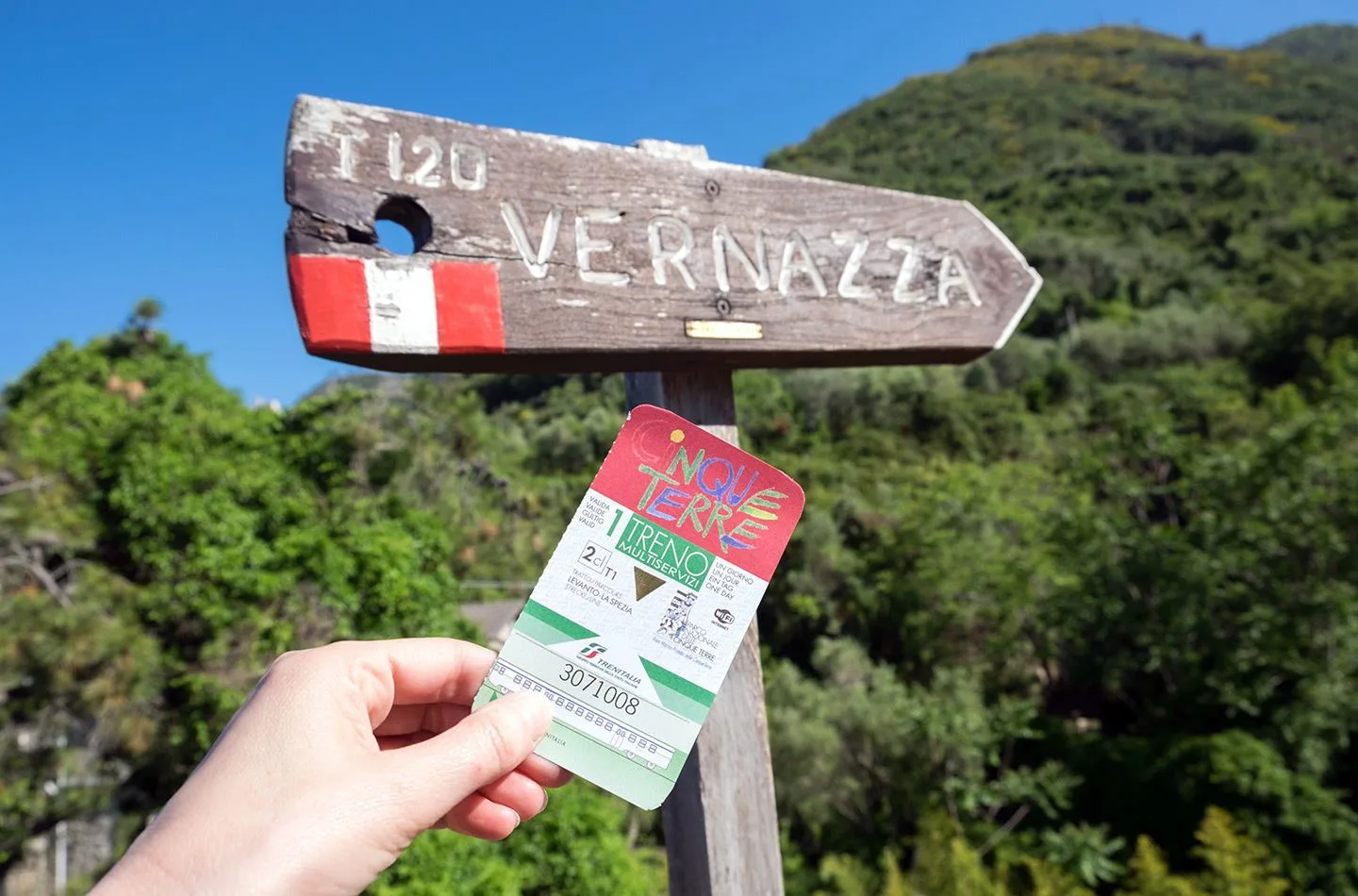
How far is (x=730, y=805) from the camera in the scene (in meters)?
1.13

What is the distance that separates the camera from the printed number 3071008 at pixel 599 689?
799 mm

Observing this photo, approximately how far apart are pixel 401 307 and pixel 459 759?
56cm

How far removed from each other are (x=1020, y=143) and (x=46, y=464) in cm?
5282

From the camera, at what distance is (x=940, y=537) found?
11625mm

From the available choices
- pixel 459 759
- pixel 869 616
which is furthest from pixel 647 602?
pixel 869 616

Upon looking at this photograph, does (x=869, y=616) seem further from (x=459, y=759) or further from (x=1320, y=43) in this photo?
(x=1320, y=43)

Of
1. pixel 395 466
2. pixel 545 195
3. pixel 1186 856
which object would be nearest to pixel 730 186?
pixel 545 195

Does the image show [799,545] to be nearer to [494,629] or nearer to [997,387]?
[494,629]

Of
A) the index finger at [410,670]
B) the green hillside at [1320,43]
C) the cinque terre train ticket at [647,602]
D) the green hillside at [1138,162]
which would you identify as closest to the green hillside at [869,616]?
the index finger at [410,670]

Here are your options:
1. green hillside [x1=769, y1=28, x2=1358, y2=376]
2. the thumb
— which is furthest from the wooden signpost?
green hillside [x1=769, y1=28, x2=1358, y2=376]

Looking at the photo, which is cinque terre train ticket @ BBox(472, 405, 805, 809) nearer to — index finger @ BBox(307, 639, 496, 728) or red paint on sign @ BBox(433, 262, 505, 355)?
index finger @ BBox(307, 639, 496, 728)

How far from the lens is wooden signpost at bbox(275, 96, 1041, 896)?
1.01m

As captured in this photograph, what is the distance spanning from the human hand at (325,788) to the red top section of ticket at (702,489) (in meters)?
0.22

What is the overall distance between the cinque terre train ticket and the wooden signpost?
12.7 inches
